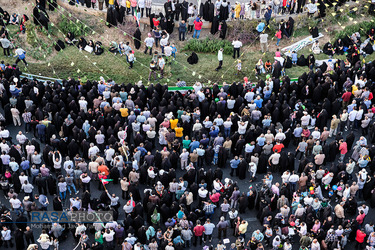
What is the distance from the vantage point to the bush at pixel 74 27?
32.8 metres

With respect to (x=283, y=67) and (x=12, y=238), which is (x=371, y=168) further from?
(x=12, y=238)

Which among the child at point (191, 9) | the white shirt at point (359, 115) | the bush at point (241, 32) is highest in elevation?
the child at point (191, 9)

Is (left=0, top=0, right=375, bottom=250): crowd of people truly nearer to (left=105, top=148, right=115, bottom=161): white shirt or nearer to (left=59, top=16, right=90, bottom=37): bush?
(left=105, top=148, right=115, bottom=161): white shirt

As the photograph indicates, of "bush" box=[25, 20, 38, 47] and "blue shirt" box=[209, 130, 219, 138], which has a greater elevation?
"bush" box=[25, 20, 38, 47]

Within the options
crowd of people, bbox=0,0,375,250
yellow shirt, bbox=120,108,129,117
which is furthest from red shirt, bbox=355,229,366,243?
yellow shirt, bbox=120,108,129,117

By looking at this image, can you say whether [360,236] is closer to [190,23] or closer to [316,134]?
[316,134]

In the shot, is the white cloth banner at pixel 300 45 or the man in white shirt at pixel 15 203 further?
the white cloth banner at pixel 300 45

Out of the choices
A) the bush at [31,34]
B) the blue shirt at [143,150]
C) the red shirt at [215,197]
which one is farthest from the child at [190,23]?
the red shirt at [215,197]

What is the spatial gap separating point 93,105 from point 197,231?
774 cm

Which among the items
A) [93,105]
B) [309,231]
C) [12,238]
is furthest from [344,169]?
[12,238]

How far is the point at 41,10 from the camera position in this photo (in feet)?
107

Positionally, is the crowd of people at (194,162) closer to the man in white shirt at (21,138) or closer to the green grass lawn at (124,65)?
the man in white shirt at (21,138)

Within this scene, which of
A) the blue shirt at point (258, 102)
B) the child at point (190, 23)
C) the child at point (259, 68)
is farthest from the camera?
the child at point (190, 23)

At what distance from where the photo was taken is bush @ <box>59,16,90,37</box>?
3278 cm
